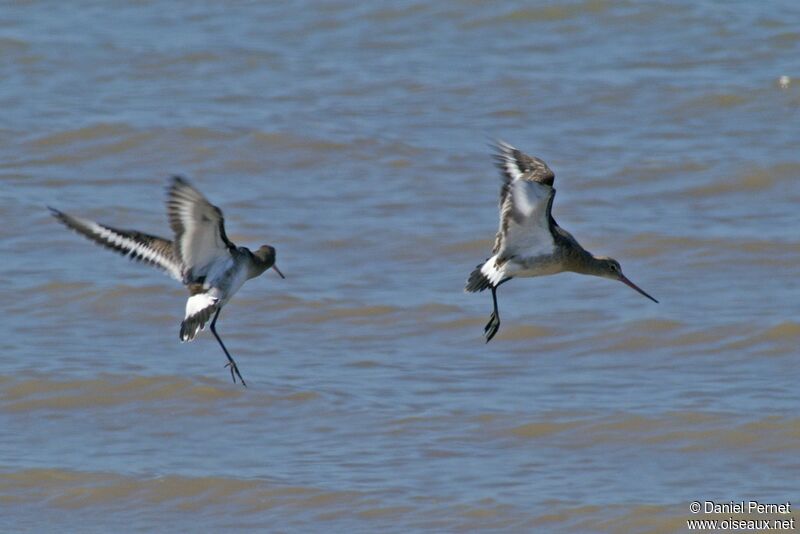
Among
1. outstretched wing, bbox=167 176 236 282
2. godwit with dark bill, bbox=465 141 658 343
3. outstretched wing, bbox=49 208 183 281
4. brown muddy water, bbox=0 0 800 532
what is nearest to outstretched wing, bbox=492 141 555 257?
godwit with dark bill, bbox=465 141 658 343

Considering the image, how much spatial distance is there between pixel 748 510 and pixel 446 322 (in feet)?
9.32

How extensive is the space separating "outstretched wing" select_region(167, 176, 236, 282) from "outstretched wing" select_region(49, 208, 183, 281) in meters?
0.09

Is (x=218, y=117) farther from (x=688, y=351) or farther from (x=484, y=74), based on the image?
(x=688, y=351)

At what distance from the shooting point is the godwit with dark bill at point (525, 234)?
22.4 ft

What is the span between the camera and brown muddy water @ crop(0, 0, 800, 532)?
7.19 metres

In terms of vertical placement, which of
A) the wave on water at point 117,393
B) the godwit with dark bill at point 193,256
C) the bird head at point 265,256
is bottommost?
the wave on water at point 117,393

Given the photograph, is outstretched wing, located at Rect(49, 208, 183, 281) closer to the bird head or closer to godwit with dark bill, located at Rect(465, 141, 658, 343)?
the bird head

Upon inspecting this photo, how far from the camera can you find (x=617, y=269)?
8.06m

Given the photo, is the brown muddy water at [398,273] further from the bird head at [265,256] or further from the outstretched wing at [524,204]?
the outstretched wing at [524,204]

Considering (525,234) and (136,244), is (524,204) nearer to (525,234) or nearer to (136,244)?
(525,234)

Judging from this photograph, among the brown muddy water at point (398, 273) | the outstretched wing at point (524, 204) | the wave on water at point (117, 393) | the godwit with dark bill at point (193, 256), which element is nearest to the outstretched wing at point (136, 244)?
the godwit with dark bill at point (193, 256)

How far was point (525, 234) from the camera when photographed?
23.6ft

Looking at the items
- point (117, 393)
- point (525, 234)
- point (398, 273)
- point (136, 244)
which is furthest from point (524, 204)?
point (398, 273)

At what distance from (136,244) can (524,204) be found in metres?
1.78
